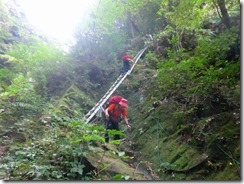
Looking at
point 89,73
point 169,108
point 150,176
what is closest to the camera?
point 150,176

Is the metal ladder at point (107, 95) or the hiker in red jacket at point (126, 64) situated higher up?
the hiker in red jacket at point (126, 64)

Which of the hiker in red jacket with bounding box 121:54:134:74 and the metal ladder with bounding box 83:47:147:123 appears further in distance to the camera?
the hiker in red jacket with bounding box 121:54:134:74

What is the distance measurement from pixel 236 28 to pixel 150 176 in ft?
10.2

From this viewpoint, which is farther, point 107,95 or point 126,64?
point 126,64

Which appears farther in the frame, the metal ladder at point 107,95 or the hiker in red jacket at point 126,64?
the hiker in red jacket at point 126,64

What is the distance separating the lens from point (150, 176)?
4.11 meters

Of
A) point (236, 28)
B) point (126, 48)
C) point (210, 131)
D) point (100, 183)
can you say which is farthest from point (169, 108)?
point (126, 48)

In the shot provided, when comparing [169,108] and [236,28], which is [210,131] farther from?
[236,28]

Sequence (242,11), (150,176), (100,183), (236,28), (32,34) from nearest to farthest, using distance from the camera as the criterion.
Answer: (100,183) < (150,176) < (242,11) < (236,28) < (32,34)

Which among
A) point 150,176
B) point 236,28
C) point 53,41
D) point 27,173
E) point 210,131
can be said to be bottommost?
point 150,176

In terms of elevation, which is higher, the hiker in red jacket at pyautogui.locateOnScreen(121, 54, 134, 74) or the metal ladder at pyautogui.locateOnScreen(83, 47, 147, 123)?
the hiker in red jacket at pyautogui.locateOnScreen(121, 54, 134, 74)

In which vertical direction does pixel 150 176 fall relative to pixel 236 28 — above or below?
below

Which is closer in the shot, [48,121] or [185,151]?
[185,151]

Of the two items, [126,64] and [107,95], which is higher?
[126,64]
